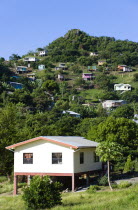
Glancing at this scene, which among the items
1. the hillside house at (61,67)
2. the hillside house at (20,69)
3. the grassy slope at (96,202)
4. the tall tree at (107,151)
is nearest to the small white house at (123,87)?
the hillside house at (61,67)

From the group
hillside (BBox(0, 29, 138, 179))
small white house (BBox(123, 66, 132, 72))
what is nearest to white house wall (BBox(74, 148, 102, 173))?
hillside (BBox(0, 29, 138, 179))

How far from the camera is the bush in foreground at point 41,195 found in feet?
74.7

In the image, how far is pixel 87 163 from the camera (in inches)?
1340

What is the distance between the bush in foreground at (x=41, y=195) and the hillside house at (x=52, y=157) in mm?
7484

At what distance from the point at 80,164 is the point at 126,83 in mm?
120571

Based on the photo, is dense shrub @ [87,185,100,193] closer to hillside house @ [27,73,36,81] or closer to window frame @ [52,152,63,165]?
window frame @ [52,152,63,165]

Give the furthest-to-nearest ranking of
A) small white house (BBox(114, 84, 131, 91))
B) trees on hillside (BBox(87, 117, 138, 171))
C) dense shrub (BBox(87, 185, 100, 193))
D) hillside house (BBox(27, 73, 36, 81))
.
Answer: hillside house (BBox(27, 73, 36, 81))
small white house (BBox(114, 84, 131, 91))
trees on hillside (BBox(87, 117, 138, 171))
dense shrub (BBox(87, 185, 100, 193))

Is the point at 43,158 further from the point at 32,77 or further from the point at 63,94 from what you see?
the point at 32,77

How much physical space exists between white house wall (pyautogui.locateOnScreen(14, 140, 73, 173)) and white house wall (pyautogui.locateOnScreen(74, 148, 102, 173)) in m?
0.70

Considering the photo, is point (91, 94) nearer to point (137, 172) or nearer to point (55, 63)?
point (55, 63)

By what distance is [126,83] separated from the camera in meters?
151

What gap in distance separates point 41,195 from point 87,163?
1130 centimetres

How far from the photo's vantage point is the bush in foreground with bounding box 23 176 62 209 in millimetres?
22781

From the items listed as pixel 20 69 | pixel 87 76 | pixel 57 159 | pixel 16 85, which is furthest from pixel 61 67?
pixel 57 159
